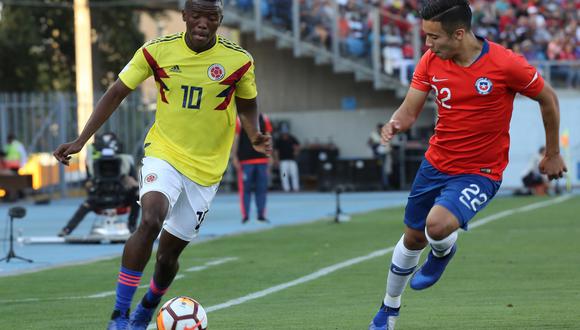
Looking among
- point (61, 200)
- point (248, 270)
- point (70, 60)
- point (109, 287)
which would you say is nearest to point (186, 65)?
point (109, 287)

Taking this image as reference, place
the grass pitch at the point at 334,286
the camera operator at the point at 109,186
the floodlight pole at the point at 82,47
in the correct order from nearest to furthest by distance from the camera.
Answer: the grass pitch at the point at 334,286 → the camera operator at the point at 109,186 → the floodlight pole at the point at 82,47

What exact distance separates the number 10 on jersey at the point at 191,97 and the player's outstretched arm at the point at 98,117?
0.36m

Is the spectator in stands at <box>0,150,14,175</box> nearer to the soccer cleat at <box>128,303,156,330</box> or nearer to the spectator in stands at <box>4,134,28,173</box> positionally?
the spectator in stands at <box>4,134,28,173</box>

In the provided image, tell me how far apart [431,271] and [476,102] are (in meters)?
1.14

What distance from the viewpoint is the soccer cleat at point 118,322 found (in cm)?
834

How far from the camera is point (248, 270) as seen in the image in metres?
14.2

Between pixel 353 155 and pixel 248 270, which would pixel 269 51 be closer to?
pixel 353 155

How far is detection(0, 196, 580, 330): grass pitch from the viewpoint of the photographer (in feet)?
31.6

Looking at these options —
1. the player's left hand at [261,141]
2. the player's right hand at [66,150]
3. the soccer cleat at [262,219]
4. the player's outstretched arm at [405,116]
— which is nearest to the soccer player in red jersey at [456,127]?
the player's outstretched arm at [405,116]

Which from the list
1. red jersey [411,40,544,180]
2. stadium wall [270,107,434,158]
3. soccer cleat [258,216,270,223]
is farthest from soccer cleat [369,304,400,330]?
stadium wall [270,107,434,158]

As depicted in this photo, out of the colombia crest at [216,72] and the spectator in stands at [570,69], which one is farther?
the spectator in stands at [570,69]

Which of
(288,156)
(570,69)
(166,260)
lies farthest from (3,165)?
(166,260)

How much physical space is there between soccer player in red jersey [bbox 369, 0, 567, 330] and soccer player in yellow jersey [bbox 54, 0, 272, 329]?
1137mm

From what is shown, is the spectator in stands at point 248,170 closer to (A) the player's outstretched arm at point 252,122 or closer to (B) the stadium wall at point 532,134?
(A) the player's outstretched arm at point 252,122
